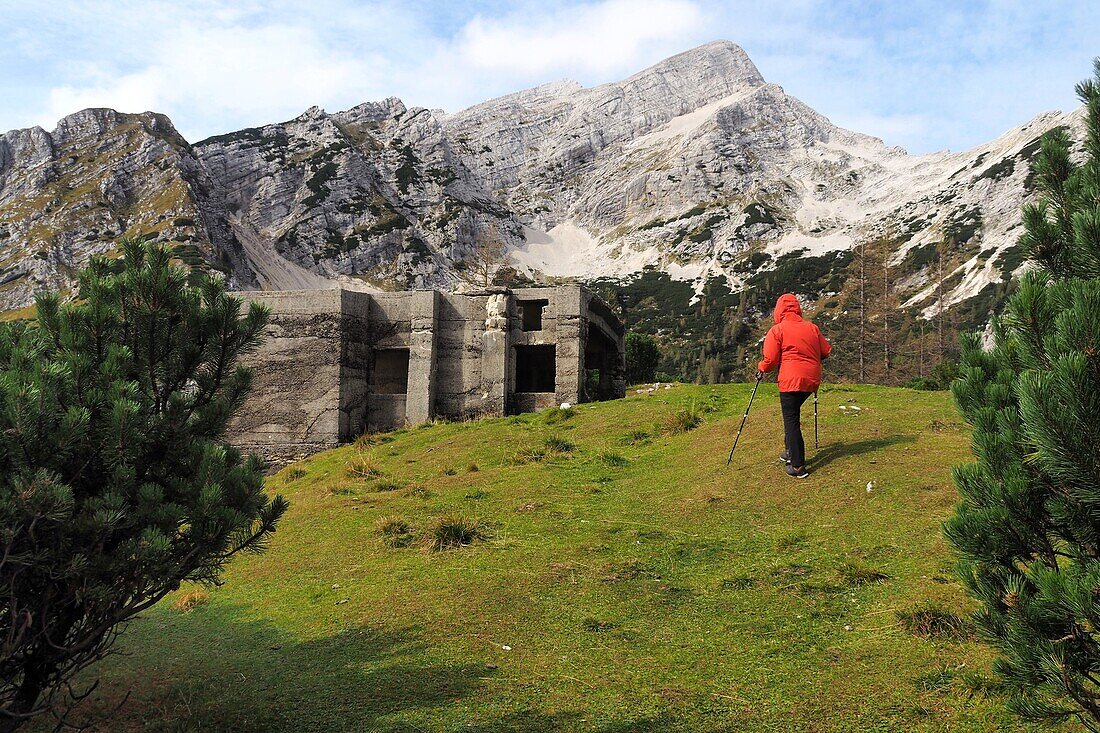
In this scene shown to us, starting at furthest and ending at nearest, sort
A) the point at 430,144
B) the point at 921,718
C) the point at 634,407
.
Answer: the point at 430,144, the point at 634,407, the point at 921,718

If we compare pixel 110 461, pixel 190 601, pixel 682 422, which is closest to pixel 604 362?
pixel 682 422

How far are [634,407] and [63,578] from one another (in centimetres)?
1398

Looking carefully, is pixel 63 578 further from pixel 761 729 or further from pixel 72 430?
pixel 761 729

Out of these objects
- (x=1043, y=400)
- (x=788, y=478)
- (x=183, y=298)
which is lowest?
(x=788, y=478)

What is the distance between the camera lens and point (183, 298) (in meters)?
5.45

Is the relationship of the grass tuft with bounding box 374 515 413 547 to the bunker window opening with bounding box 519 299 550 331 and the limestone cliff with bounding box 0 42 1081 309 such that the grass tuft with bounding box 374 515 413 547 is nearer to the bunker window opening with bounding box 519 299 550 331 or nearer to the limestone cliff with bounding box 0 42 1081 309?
the bunker window opening with bounding box 519 299 550 331

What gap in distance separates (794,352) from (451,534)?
552 cm

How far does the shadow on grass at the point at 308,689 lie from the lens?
505 centimetres

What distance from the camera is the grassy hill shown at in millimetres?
5164

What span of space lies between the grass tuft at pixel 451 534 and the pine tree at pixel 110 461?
3.68 meters

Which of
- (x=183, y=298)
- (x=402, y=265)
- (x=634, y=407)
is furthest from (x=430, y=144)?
(x=183, y=298)

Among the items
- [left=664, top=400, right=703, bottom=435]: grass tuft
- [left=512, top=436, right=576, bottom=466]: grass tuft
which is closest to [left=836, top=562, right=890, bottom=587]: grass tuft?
[left=664, top=400, right=703, bottom=435]: grass tuft

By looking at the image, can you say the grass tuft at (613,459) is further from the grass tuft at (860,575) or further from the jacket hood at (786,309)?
the grass tuft at (860,575)

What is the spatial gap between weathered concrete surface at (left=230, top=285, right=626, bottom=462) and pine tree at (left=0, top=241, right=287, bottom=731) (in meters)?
13.5
